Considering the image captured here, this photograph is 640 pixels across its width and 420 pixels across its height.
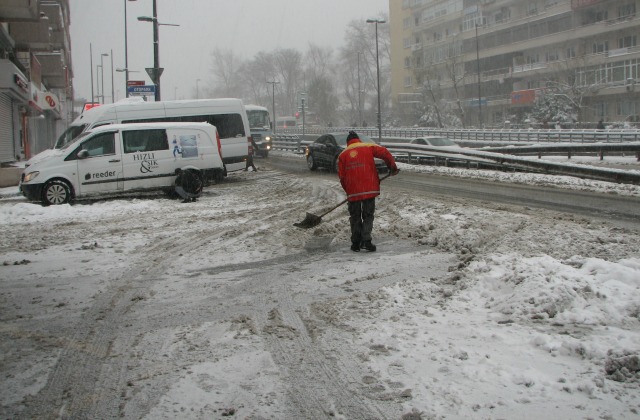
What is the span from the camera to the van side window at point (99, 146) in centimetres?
1381

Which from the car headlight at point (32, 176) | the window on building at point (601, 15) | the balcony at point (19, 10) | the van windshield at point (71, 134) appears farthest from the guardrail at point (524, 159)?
the window on building at point (601, 15)

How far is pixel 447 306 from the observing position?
5.39 metres

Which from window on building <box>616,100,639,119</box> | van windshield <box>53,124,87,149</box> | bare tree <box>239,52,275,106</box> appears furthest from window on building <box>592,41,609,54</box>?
→ bare tree <box>239,52,275,106</box>

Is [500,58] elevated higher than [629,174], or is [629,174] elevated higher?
[500,58]

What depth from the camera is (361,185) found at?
311 inches

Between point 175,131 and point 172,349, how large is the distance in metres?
11.1

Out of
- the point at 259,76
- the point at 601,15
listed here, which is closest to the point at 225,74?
the point at 259,76

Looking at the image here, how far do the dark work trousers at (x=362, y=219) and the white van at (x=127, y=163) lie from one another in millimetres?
7057

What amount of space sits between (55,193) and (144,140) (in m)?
2.34

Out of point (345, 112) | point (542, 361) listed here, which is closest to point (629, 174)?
point (542, 361)

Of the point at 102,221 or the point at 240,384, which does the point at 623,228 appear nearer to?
the point at 240,384

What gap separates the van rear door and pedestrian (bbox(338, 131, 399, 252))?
772 cm

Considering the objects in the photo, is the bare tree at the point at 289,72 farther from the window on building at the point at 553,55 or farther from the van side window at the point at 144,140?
the van side window at the point at 144,140

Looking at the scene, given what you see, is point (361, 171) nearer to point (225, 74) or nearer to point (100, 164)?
point (100, 164)
